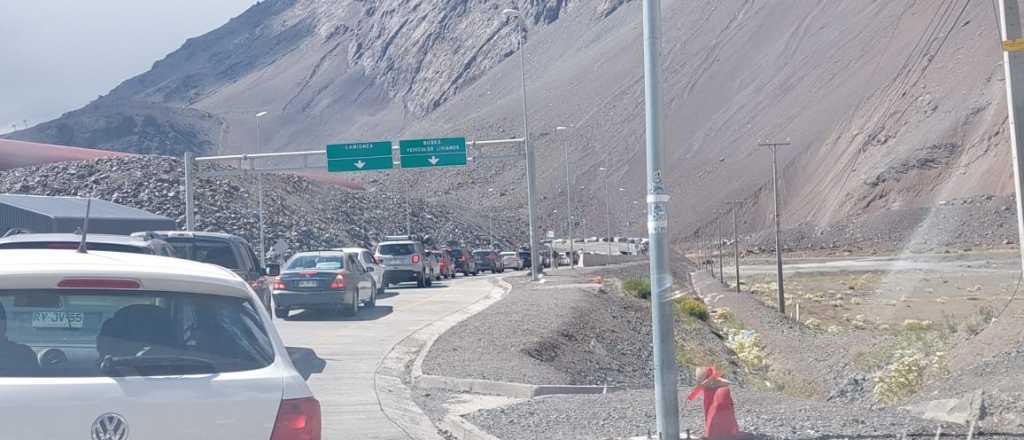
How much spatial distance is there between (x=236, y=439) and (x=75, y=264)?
3.30ft

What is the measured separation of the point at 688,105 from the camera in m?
130

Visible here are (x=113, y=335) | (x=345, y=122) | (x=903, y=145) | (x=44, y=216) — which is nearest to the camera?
(x=113, y=335)

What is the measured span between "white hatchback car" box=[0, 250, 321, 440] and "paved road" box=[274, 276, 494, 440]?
→ 6.16 metres

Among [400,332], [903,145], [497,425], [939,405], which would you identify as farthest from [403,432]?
[903,145]

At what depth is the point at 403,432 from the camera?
11523 mm

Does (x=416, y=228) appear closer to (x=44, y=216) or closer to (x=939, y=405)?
(x=44, y=216)

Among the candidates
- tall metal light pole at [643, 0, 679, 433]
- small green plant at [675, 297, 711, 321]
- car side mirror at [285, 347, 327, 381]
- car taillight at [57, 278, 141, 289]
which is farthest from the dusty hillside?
car taillight at [57, 278, 141, 289]

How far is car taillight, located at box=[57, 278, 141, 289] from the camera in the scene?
188 inches

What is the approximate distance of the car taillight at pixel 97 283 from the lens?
4777 mm

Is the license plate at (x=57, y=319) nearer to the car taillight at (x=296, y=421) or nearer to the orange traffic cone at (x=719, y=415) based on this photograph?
the car taillight at (x=296, y=421)

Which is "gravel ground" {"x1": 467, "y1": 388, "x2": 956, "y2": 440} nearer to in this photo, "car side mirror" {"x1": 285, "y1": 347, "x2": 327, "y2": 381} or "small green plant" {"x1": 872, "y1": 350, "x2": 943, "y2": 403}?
"car side mirror" {"x1": 285, "y1": 347, "x2": 327, "y2": 381}

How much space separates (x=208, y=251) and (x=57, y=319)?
440 inches

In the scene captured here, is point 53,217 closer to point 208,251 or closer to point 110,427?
point 208,251

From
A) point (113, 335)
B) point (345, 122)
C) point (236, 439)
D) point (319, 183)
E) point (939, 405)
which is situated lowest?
point (939, 405)
